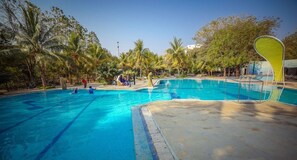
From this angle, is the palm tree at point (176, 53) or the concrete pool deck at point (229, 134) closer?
the concrete pool deck at point (229, 134)

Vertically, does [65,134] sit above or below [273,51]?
below

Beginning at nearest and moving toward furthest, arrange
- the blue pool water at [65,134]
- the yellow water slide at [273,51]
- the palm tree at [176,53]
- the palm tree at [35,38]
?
the blue pool water at [65,134] → the yellow water slide at [273,51] → the palm tree at [35,38] → the palm tree at [176,53]

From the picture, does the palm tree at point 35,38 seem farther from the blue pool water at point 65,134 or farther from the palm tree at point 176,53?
the palm tree at point 176,53

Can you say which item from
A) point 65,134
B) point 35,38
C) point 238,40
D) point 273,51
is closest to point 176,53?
point 238,40

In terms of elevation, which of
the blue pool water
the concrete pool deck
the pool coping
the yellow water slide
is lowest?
the blue pool water

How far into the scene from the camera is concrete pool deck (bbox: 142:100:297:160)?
125 inches

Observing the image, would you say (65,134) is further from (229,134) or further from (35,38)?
(35,38)

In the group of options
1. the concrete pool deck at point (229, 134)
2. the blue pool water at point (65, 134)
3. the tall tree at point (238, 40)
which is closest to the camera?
the concrete pool deck at point (229, 134)

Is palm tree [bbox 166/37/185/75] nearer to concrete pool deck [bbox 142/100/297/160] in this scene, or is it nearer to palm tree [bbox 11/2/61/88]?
palm tree [bbox 11/2/61/88]

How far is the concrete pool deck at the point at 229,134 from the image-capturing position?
3182 millimetres

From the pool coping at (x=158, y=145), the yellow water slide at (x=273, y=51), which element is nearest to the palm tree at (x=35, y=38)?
Answer: the pool coping at (x=158, y=145)

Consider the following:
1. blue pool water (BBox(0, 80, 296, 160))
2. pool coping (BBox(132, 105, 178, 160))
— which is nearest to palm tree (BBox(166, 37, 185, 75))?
blue pool water (BBox(0, 80, 296, 160))

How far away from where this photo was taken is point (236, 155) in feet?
10.2

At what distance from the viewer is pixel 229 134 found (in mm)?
4074
